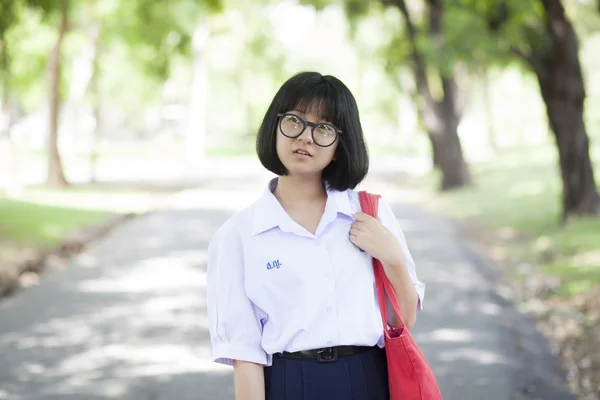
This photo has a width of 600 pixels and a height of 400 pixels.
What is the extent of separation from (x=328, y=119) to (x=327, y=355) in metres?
0.75

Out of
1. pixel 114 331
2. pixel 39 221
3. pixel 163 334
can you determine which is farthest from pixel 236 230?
pixel 39 221

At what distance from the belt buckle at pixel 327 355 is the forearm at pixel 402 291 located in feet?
0.82

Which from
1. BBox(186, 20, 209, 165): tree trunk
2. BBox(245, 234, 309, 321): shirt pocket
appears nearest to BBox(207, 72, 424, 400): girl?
BBox(245, 234, 309, 321): shirt pocket

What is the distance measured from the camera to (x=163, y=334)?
8.03 metres

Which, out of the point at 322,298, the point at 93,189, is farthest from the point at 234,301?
the point at 93,189

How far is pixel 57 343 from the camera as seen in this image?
25.1ft

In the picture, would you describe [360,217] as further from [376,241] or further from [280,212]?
[280,212]

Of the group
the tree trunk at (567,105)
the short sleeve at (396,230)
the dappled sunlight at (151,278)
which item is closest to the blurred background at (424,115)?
the tree trunk at (567,105)

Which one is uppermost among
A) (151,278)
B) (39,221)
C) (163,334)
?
(39,221)

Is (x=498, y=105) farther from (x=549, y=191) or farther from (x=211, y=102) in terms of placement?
(x=549, y=191)

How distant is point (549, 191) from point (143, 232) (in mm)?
11123

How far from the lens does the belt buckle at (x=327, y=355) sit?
275cm

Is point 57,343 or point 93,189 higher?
point 93,189

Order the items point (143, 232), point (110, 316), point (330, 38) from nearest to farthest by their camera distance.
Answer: point (110, 316) → point (143, 232) → point (330, 38)
